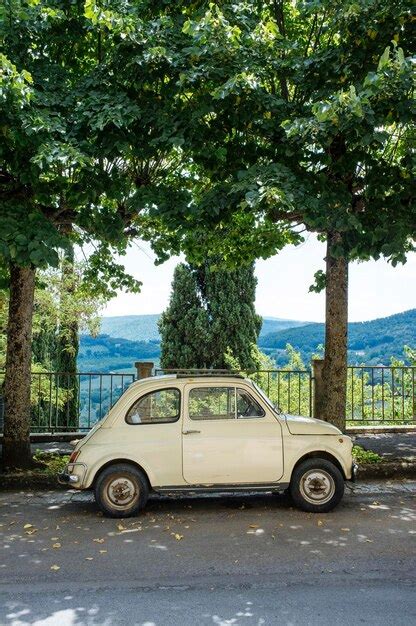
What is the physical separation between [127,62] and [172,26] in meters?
0.92

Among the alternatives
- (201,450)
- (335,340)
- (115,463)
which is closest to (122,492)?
(115,463)

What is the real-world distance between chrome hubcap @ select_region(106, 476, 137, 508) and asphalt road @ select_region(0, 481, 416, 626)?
9.5 inches

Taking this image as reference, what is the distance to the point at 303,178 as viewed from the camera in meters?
8.20

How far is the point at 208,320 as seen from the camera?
25656 mm

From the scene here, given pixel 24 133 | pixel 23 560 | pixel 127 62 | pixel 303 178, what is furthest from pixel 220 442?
Answer: pixel 127 62

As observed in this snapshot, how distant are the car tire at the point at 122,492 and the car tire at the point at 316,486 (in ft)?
6.19

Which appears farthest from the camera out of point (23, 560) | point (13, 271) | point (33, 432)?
point (33, 432)

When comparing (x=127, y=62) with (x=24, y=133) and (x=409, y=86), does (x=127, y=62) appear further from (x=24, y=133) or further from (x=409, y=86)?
(x=409, y=86)

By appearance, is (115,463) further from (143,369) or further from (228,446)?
(143,369)

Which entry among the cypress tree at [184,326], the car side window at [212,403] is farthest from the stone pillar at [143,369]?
the cypress tree at [184,326]

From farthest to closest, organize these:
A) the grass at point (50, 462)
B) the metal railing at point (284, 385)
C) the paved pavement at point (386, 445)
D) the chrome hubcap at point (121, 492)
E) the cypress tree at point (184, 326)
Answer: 1. the cypress tree at point (184, 326)
2. the metal railing at point (284, 385)
3. the paved pavement at point (386, 445)
4. the grass at point (50, 462)
5. the chrome hubcap at point (121, 492)

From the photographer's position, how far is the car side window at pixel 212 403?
738 centimetres

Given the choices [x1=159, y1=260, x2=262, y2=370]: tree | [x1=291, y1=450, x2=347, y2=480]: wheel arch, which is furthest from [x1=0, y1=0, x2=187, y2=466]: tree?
[x1=159, y1=260, x2=262, y2=370]: tree

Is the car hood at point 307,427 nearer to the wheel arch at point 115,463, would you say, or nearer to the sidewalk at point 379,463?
the wheel arch at point 115,463
